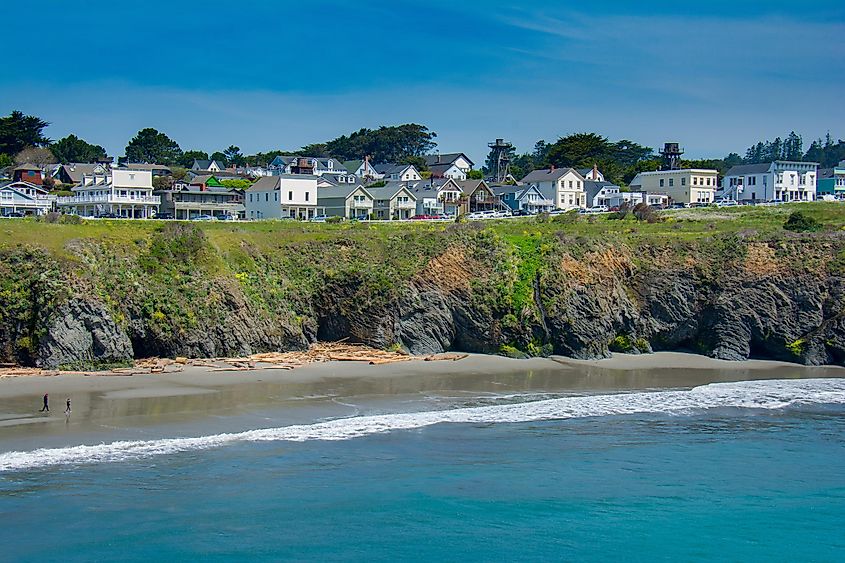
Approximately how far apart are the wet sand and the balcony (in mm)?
47182

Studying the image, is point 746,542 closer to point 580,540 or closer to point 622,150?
point 580,540

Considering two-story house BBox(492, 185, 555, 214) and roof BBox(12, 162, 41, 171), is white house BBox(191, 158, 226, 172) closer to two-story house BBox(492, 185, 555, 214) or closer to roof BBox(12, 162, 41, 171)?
roof BBox(12, 162, 41, 171)

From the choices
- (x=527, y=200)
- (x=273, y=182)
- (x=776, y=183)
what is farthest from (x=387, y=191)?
(x=776, y=183)

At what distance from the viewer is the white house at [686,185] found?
325ft

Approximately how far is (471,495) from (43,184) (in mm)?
88948

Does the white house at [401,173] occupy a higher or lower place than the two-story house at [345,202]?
higher

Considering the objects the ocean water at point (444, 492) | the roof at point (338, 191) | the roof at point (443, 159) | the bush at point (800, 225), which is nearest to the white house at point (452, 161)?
the roof at point (443, 159)

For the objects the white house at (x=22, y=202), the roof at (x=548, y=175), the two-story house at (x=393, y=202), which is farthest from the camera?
the roof at (x=548, y=175)

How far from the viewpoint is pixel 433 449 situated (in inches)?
961

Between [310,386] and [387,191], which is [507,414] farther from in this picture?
[387,191]

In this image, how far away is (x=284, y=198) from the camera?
245 feet

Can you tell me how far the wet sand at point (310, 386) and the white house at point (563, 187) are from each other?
6005 centimetres

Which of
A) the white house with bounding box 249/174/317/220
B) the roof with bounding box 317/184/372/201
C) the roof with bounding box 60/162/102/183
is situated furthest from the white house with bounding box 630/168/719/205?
the roof with bounding box 60/162/102/183

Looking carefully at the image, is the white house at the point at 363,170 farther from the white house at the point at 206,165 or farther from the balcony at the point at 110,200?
the balcony at the point at 110,200
